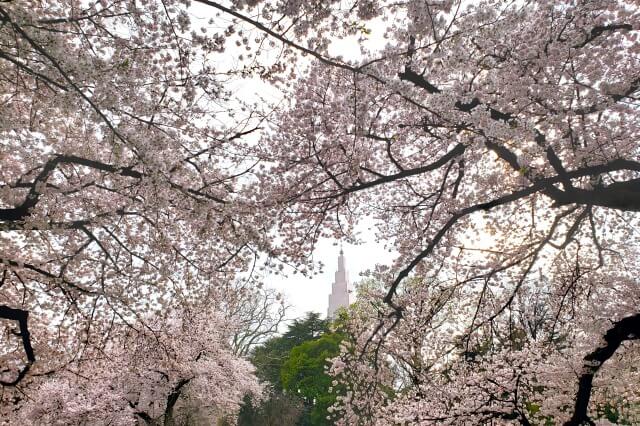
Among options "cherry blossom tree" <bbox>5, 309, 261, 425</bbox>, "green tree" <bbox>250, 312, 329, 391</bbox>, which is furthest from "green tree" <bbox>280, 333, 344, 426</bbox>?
"cherry blossom tree" <bbox>5, 309, 261, 425</bbox>

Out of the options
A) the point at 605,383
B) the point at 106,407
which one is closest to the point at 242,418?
the point at 106,407

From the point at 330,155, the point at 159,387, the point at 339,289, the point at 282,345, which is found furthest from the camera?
the point at 339,289

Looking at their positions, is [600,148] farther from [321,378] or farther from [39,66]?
[321,378]

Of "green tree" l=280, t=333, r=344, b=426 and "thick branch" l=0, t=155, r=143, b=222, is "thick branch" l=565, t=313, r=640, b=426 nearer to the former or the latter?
"thick branch" l=0, t=155, r=143, b=222

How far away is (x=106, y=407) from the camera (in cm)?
1484

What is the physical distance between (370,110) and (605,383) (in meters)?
7.91

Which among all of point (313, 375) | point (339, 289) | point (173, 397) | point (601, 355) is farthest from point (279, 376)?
point (339, 289)

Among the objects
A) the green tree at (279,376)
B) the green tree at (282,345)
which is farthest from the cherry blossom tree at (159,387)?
the green tree at (282,345)

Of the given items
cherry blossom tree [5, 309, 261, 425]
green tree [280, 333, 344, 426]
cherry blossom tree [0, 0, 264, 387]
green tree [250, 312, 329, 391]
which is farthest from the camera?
green tree [250, 312, 329, 391]

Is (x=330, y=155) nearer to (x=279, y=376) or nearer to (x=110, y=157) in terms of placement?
(x=110, y=157)

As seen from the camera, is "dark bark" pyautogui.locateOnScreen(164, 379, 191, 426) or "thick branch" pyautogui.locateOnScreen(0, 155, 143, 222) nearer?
"thick branch" pyautogui.locateOnScreen(0, 155, 143, 222)

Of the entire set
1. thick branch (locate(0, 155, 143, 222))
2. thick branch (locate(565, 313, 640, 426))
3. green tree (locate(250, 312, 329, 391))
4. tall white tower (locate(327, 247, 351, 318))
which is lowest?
thick branch (locate(565, 313, 640, 426))

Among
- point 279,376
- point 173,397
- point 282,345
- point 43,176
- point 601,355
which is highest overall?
point 282,345

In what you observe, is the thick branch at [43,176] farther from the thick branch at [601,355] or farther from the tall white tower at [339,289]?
the tall white tower at [339,289]
